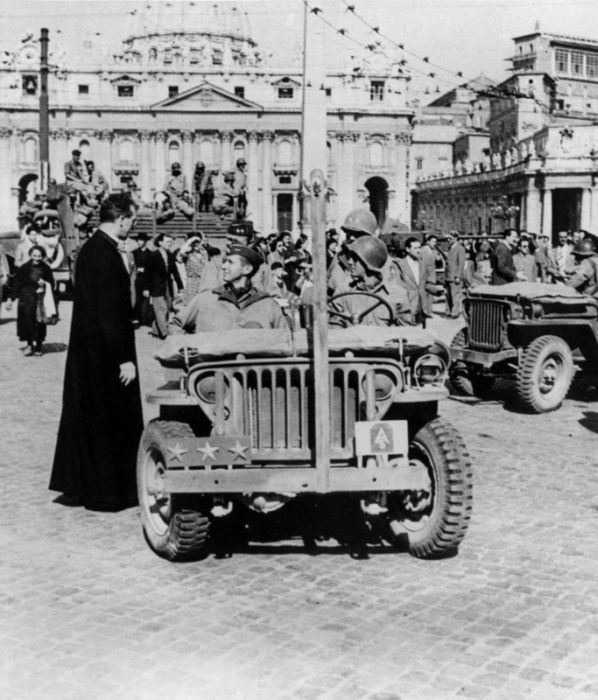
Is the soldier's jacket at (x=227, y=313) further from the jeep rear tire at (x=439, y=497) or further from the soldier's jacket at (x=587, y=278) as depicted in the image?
the soldier's jacket at (x=587, y=278)

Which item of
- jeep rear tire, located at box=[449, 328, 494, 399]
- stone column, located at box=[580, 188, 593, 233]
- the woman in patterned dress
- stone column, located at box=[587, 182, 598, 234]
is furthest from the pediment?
jeep rear tire, located at box=[449, 328, 494, 399]

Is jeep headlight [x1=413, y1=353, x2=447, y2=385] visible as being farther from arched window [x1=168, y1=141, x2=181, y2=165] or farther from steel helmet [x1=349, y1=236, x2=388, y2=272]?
arched window [x1=168, y1=141, x2=181, y2=165]

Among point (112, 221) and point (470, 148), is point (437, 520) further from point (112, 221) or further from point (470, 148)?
point (470, 148)

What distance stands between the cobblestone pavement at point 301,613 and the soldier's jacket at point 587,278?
16.4 feet

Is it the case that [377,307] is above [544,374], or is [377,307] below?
above

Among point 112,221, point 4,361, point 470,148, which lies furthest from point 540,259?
point 470,148

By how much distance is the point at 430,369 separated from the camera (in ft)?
19.4

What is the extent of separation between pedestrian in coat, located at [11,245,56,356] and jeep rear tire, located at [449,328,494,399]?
6404 mm

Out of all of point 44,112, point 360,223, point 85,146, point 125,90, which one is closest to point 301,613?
point 360,223

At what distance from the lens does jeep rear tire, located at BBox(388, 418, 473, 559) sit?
5680mm

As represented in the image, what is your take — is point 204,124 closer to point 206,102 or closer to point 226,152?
point 206,102

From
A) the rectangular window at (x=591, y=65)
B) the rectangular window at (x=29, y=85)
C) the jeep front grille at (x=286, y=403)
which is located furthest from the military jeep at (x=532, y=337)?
the rectangular window at (x=591, y=65)

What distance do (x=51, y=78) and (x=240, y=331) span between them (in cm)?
8376

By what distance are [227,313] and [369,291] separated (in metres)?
1.01
